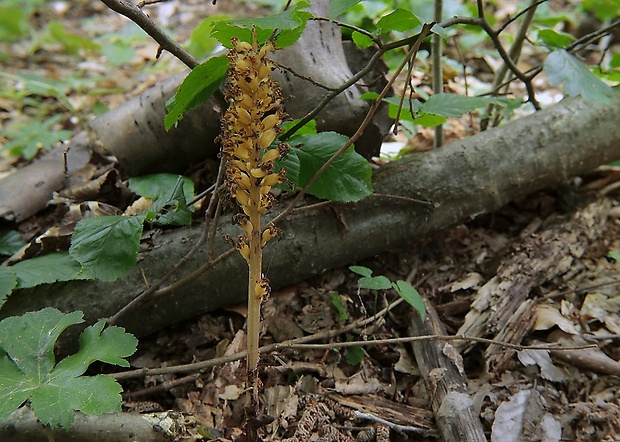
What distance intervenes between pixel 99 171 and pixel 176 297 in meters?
1.03

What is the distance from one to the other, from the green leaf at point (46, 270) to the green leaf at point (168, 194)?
14.0 inches

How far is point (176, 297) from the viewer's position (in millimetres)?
1927

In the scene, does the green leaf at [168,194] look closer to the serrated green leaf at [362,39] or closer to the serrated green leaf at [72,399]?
the serrated green leaf at [72,399]

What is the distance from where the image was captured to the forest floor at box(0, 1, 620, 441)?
1.68 m

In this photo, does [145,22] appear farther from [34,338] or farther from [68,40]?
[68,40]

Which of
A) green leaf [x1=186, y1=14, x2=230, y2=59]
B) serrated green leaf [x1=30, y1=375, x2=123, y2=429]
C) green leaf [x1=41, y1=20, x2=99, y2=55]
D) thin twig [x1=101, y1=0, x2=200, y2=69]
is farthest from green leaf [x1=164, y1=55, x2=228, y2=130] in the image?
green leaf [x1=41, y1=20, x2=99, y2=55]

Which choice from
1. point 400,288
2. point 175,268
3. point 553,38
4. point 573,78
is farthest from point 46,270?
point 553,38

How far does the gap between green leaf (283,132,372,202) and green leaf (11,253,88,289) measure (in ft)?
2.88

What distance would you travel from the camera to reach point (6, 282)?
1.79 m

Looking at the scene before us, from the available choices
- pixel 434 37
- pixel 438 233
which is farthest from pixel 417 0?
pixel 438 233

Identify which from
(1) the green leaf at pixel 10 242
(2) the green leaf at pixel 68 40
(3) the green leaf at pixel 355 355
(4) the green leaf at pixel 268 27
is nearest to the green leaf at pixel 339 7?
(4) the green leaf at pixel 268 27

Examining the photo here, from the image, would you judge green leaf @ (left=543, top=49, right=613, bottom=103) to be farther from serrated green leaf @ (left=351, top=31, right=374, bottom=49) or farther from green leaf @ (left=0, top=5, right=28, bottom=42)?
green leaf @ (left=0, top=5, right=28, bottom=42)

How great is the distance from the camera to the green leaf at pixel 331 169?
1.78 metres

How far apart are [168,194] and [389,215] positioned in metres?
0.93
